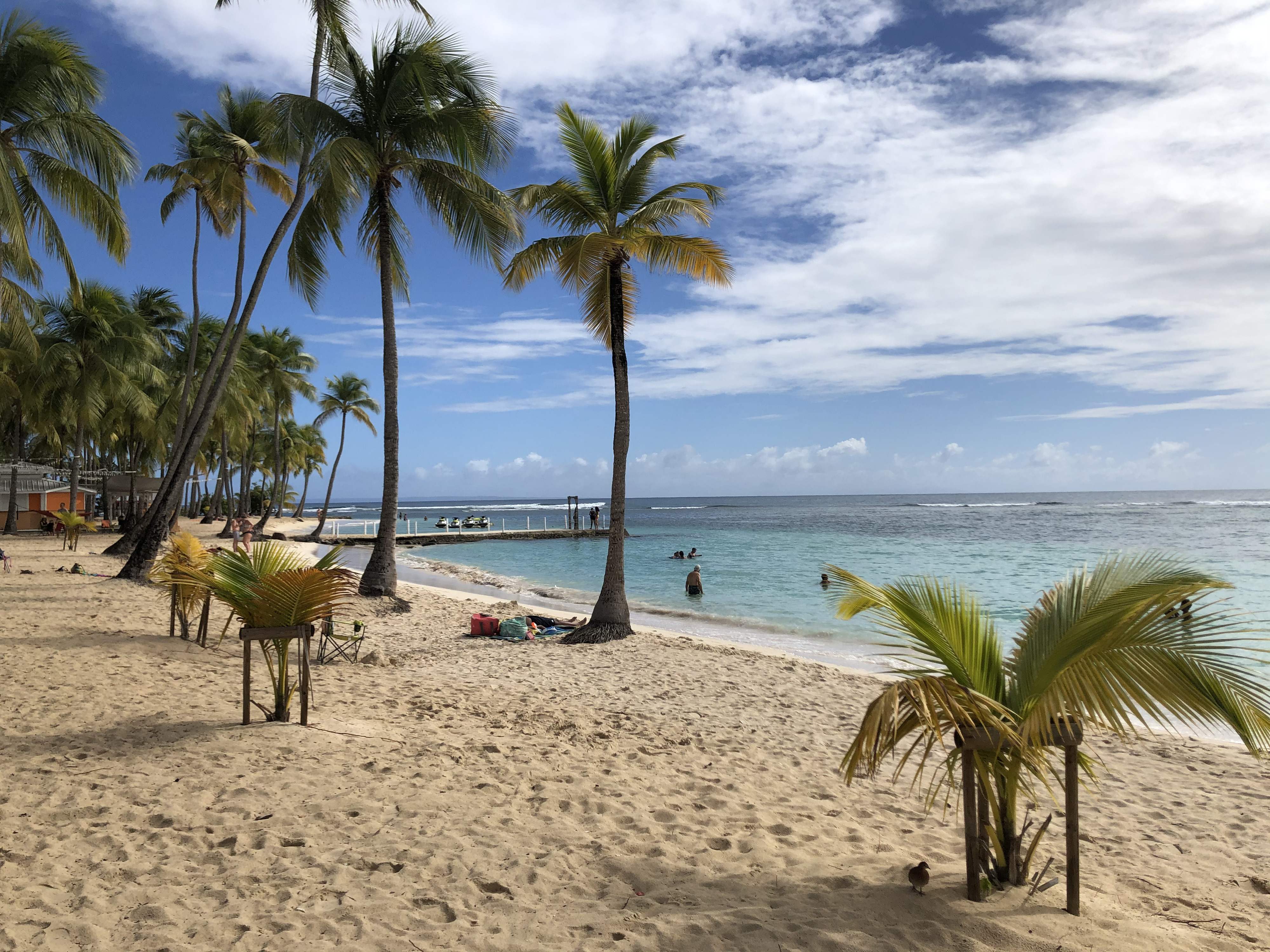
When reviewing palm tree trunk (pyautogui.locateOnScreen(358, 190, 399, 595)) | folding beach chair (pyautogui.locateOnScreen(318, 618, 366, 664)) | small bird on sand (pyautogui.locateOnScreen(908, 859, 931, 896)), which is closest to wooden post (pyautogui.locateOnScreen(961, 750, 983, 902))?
small bird on sand (pyautogui.locateOnScreen(908, 859, 931, 896))

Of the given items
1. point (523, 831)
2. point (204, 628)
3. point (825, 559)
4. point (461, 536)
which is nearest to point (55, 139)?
point (204, 628)

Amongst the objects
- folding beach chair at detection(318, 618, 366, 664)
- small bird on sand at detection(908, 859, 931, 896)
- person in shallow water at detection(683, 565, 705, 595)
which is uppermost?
small bird on sand at detection(908, 859, 931, 896)

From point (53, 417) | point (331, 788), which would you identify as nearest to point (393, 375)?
point (331, 788)

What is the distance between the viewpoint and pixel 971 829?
10.1 ft

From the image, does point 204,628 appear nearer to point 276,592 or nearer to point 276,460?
point 276,592

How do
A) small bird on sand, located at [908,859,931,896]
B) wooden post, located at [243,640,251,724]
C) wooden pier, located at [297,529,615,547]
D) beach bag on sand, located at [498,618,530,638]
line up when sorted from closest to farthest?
1. small bird on sand, located at [908,859,931,896]
2. wooden post, located at [243,640,251,724]
3. beach bag on sand, located at [498,618,530,638]
4. wooden pier, located at [297,529,615,547]

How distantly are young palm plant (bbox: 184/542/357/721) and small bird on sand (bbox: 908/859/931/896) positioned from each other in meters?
4.10

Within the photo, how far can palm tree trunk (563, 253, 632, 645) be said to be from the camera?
38.9ft

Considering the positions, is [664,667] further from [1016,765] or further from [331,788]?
[1016,765]

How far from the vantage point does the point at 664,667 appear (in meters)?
9.70

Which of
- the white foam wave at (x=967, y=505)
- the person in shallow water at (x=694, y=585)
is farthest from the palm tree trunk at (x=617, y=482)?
the white foam wave at (x=967, y=505)

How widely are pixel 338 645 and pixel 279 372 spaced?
33423mm

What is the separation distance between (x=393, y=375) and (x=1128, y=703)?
13050 millimetres

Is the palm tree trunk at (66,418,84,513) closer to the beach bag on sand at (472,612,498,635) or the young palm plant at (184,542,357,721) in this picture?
the beach bag on sand at (472,612,498,635)
